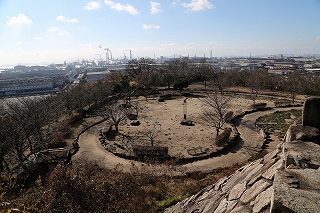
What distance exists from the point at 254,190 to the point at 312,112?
2.85m

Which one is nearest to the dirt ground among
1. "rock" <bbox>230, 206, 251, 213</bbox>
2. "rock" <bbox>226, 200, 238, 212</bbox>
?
"rock" <bbox>226, 200, 238, 212</bbox>

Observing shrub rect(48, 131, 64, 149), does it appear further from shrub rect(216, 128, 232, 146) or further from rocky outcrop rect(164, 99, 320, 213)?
rocky outcrop rect(164, 99, 320, 213)

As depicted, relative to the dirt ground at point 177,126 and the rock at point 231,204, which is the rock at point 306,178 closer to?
the rock at point 231,204

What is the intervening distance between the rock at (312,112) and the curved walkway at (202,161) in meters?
10.1

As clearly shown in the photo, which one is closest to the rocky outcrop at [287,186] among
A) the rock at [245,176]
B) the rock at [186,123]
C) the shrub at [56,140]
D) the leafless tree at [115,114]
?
the rock at [245,176]

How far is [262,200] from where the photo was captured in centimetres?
370

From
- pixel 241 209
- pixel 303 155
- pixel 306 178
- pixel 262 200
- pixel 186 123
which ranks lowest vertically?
pixel 186 123

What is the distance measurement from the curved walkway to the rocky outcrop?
10174 millimetres

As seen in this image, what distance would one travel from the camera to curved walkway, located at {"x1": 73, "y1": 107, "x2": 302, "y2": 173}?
16.0 metres

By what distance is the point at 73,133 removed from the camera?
23594 millimetres

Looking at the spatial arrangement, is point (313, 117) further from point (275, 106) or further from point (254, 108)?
point (275, 106)

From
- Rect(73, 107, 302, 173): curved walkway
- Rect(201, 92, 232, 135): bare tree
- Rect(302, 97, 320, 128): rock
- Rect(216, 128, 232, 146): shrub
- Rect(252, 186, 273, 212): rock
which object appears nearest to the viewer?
Rect(252, 186, 273, 212): rock

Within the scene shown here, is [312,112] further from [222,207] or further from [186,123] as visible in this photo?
[186,123]

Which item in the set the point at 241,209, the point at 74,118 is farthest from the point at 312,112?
the point at 74,118
